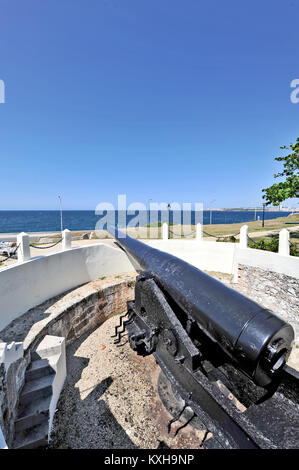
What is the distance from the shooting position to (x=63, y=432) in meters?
2.89

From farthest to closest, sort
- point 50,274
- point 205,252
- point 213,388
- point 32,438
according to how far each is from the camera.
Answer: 1. point 205,252
2. point 50,274
3. point 32,438
4. point 213,388

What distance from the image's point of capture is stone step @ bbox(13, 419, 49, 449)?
245 cm

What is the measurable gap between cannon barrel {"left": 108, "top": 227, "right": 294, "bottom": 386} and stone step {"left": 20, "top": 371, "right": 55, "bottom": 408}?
2.31 meters

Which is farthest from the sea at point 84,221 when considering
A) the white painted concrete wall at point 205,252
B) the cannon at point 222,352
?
the cannon at point 222,352

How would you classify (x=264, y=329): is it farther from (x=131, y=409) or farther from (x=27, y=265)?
(x=27, y=265)

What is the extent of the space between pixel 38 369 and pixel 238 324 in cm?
304

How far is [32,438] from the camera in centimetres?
250

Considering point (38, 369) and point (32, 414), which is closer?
point (32, 414)

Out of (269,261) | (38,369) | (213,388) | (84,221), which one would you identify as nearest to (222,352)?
(213,388)

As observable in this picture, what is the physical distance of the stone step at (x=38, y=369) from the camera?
3.00 metres

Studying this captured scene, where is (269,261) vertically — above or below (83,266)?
above

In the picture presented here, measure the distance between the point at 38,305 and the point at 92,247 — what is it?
7.62 feet

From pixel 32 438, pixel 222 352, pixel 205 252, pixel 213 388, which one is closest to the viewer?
pixel 213 388

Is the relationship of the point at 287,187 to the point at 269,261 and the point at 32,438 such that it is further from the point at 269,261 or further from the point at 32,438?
the point at 32,438
